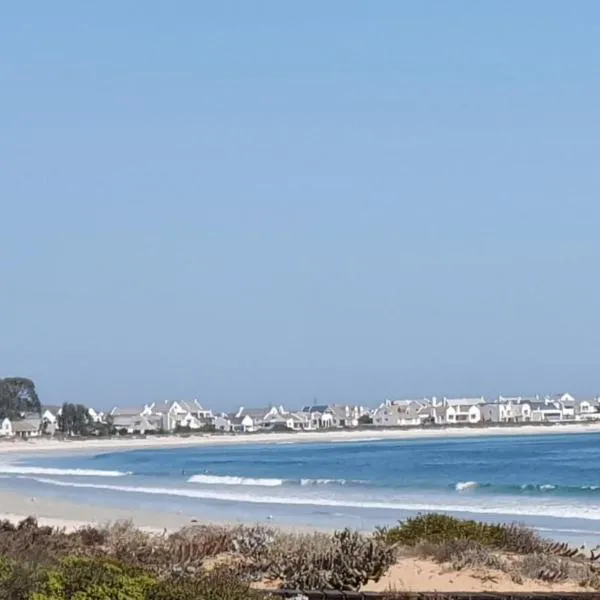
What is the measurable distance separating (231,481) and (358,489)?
9.33 m

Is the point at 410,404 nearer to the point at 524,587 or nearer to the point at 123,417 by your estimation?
the point at 123,417

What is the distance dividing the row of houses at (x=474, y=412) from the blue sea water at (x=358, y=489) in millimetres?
93642

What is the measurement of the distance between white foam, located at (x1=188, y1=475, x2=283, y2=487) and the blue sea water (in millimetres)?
41

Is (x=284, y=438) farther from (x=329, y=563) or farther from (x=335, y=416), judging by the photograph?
(x=329, y=563)

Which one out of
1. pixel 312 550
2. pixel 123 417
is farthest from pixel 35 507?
pixel 123 417

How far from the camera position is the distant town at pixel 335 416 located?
153 metres

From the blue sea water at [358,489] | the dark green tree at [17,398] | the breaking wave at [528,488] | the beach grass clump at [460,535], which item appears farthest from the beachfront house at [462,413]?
the beach grass clump at [460,535]

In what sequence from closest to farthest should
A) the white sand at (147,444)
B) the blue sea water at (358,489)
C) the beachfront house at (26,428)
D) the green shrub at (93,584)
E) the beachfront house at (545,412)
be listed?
1. the green shrub at (93,584)
2. the white sand at (147,444)
3. the blue sea water at (358,489)
4. the beachfront house at (26,428)
5. the beachfront house at (545,412)

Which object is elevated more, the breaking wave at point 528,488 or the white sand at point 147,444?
the white sand at point 147,444

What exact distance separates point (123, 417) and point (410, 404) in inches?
1556

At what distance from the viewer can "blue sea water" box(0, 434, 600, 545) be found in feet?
92.8

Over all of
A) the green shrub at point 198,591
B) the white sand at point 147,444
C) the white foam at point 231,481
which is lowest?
the white foam at point 231,481

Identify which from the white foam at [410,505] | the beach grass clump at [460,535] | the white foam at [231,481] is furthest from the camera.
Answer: the white foam at [231,481]

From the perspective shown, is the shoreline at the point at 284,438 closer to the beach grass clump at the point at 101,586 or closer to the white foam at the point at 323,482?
the white foam at the point at 323,482
